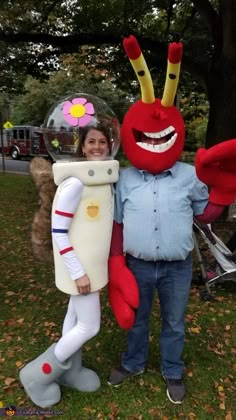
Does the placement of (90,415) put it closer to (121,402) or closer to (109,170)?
(121,402)

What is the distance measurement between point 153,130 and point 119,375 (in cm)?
192

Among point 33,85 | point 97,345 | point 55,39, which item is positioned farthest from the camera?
point 33,85

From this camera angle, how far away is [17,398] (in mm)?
3043

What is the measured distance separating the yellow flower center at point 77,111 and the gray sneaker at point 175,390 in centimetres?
207

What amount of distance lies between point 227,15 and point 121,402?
669 cm

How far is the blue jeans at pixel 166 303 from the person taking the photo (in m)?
2.83

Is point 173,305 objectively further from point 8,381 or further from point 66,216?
point 8,381

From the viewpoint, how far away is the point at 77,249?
2.63 meters

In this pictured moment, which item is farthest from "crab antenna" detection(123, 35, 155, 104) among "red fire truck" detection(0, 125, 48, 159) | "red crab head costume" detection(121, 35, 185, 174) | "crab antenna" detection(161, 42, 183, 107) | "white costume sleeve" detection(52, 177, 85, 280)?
"red fire truck" detection(0, 125, 48, 159)

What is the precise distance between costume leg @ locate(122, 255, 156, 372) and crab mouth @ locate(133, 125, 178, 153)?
30.7 inches

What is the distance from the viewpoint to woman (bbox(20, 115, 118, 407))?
8.32ft

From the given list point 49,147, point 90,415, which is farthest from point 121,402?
point 49,147

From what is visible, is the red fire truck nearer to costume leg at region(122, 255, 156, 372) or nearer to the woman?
costume leg at region(122, 255, 156, 372)

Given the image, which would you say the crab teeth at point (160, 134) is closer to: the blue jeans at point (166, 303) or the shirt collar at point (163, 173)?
the shirt collar at point (163, 173)
